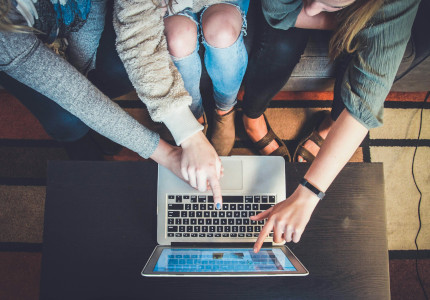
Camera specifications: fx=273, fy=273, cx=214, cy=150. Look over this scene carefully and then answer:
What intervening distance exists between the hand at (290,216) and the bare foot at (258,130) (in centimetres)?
59

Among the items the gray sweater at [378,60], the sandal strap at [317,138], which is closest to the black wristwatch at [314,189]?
the gray sweater at [378,60]

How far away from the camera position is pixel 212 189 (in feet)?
2.28

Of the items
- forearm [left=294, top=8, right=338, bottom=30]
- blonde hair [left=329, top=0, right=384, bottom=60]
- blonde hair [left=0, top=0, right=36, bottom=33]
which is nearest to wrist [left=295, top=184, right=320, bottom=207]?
blonde hair [left=329, top=0, right=384, bottom=60]

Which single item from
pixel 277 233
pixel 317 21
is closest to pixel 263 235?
pixel 277 233

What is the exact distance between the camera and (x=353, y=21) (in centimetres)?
74

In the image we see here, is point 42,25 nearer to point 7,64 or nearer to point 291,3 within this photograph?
point 7,64

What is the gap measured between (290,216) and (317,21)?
0.64 metres

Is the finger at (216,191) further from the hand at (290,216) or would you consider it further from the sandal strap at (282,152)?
the sandal strap at (282,152)

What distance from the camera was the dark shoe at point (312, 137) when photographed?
1.27 metres

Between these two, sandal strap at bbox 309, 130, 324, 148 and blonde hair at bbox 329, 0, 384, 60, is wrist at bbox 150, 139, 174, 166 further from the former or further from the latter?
sandal strap at bbox 309, 130, 324, 148

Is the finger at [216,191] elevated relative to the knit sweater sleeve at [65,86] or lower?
lower

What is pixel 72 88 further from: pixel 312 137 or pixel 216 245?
pixel 312 137

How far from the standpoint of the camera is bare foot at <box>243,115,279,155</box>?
4.12 feet

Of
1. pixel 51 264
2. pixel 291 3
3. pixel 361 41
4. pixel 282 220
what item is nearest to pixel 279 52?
pixel 291 3
